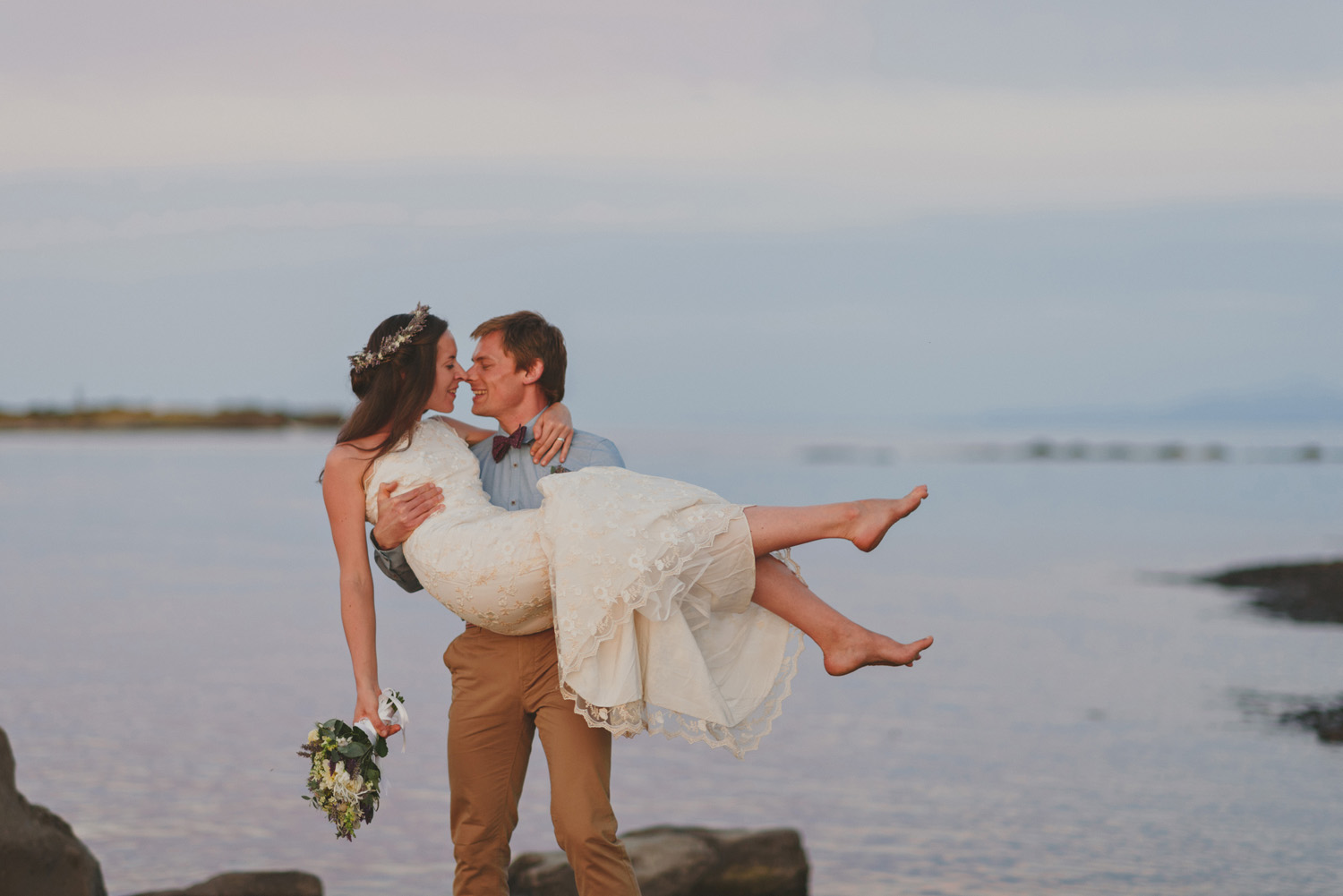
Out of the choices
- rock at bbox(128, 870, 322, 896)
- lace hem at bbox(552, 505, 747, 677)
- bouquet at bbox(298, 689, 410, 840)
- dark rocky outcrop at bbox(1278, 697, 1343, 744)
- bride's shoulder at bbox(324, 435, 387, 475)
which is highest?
bride's shoulder at bbox(324, 435, 387, 475)

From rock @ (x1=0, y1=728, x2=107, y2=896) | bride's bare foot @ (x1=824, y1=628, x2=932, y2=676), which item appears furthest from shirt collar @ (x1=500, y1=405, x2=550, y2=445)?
rock @ (x1=0, y1=728, x2=107, y2=896)

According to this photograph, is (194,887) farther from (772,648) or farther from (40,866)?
(772,648)

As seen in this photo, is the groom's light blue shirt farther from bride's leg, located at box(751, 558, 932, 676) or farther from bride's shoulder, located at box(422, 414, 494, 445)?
bride's leg, located at box(751, 558, 932, 676)

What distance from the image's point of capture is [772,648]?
4516 mm

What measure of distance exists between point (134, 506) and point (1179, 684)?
27780 mm

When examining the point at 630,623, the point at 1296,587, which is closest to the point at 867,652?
the point at 630,623

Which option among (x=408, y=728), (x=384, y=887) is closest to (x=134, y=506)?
(x=408, y=728)

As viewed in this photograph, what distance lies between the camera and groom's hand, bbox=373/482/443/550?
436 centimetres

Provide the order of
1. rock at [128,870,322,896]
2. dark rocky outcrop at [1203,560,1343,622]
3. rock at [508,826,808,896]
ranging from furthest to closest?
dark rocky outcrop at [1203,560,1343,622]
rock at [508,826,808,896]
rock at [128,870,322,896]

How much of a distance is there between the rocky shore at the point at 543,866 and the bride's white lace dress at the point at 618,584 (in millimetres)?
2299

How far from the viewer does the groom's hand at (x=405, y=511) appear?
436 centimetres

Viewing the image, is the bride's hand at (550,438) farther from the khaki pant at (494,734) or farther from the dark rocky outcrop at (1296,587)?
the dark rocky outcrop at (1296,587)

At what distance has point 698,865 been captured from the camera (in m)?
6.66

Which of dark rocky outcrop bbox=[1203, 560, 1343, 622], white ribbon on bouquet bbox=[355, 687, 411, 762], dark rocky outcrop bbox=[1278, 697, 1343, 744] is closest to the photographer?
white ribbon on bouquet bbox=[355, 687, 411, 762]
